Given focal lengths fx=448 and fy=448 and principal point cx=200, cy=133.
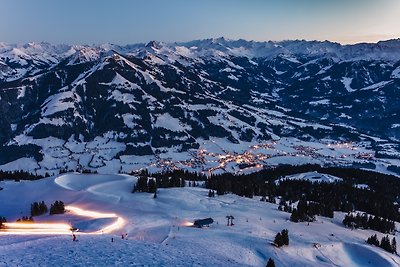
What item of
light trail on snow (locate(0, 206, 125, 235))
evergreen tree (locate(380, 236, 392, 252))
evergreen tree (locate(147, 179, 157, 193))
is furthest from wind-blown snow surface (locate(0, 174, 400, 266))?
evergreen tree (locate(380, 236, 392, 252))

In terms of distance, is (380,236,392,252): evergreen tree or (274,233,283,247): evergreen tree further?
(380,236,392,252): evergreen tree

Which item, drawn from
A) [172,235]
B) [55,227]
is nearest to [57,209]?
[55,227]

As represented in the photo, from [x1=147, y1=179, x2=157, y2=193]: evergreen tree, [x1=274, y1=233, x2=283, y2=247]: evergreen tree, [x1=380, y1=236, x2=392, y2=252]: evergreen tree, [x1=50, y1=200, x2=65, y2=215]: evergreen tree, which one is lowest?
[x1=380, y1=236, x2=392, y2=252]: evergreen tree

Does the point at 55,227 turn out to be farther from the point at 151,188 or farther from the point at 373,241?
the point at 373,241

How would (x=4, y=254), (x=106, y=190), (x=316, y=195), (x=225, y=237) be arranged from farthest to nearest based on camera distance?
1. (x=316, y=195)
2. (x=106, y=190)
3. (x=225, y=237)
4. (x=4, y=254)

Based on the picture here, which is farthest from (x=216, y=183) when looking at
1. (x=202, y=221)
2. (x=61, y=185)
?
(x=202, y=221)

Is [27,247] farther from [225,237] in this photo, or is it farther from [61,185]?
[61,185]

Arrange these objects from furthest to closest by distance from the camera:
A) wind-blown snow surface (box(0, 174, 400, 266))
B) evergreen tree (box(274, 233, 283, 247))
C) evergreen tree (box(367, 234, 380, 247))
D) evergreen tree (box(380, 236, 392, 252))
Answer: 1. evergreen tree (box(367, 234, 380, 247))
2. evergreen tree (box(380, 236, 392, 252))
3. evergreen tree (box(274, 233, 283, 247))
4. wind-blown snow surface (box(0, 174, 400, 266))

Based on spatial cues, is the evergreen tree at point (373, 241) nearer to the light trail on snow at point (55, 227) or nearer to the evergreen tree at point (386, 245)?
the evergreen tree at point (386, 245)

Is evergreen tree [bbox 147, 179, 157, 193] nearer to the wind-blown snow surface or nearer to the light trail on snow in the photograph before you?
the wind-blown snow surface
